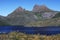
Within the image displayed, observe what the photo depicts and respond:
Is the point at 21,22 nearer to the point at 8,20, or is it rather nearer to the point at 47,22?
the point at 8,20

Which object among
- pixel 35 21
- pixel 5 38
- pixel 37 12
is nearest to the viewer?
pixel 5 38

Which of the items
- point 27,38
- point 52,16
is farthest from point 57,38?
point 52,16

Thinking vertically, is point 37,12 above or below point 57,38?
above

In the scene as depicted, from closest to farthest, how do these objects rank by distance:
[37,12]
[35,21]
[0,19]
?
[0,19], [35,21], [37,12]

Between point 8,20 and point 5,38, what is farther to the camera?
point 8,20

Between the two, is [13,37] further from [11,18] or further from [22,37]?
[11,18]

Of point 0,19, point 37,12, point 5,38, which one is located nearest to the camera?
point 5,38

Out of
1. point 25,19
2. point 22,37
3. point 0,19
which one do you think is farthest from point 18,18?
point 22,37

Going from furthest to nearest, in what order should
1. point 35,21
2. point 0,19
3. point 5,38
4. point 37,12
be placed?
point 37,12
point 35,21
point 0,19
point 5,38

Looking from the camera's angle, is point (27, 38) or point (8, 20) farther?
point (8, 20)
